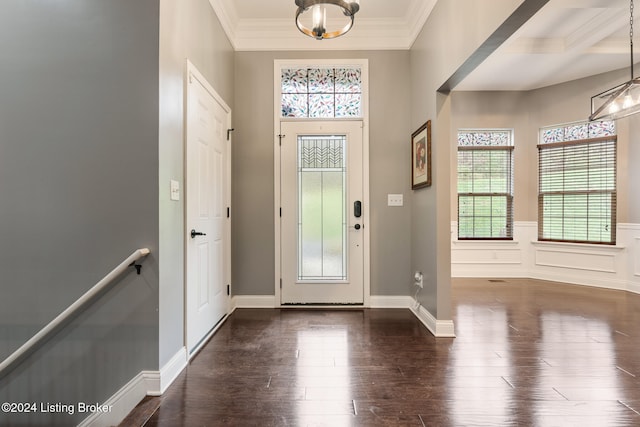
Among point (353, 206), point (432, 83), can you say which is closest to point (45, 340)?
point (353, 206)

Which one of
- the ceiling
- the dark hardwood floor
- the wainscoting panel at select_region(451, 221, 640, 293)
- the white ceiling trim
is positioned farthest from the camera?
the wainscoting panel at select_region(451, 221, 640, 293)

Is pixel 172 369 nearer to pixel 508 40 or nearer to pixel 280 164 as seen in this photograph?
pixel 280 164

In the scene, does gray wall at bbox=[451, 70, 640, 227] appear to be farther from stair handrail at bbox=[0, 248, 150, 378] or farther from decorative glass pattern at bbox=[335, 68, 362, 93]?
stair handrail at bbox=[0, 248, 150, 378]

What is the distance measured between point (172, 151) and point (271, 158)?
1.61 m

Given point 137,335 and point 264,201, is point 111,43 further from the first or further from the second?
point 264,201

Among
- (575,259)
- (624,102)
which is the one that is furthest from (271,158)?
(575,259)

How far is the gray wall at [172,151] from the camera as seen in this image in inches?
76.1

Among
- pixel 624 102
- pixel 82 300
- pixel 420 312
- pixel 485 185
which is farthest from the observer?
pixel 485 185

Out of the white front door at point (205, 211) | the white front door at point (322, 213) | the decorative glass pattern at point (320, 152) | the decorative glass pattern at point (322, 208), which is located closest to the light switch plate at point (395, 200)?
the white front door at point (322, 213)

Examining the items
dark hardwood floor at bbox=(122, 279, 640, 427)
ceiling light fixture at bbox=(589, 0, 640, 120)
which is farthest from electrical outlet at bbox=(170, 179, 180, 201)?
ceiling light fixture at bbox=(589, 0, 640, 120)

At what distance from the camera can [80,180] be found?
1911mm

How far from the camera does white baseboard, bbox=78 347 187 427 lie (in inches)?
70.9

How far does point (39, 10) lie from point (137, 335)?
211 cm

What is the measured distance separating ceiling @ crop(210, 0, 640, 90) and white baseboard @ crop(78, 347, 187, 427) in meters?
3.07
